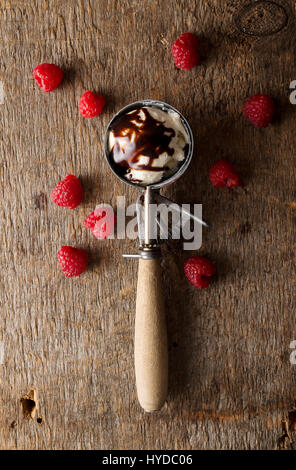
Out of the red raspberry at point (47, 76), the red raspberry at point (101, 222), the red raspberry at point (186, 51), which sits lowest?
the red raspberry at point (101, 222)

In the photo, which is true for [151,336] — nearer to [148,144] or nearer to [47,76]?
[148,144]

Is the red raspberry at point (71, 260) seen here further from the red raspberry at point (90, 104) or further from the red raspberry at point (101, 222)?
the red raspberry at point (90, 104)

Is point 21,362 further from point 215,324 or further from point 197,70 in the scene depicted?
point 197,70

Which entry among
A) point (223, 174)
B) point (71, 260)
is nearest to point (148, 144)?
point (223, 174)

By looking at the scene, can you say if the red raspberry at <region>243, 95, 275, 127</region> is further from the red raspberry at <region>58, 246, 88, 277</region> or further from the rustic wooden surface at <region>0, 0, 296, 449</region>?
the red raspberry at <region>58, 246, 88, 277</region>

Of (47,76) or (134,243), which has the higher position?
(47,76)

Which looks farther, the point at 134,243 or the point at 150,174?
the point at 134,243

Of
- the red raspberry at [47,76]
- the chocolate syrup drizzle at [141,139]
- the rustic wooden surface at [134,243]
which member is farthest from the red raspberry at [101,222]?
the red raspberry at [47,76]
